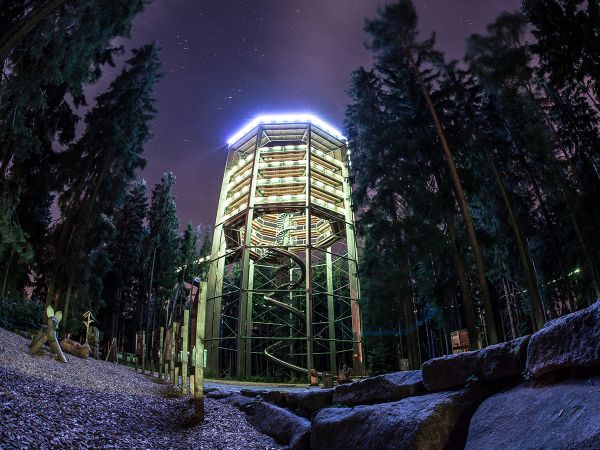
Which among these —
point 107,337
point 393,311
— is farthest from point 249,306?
point 107,337

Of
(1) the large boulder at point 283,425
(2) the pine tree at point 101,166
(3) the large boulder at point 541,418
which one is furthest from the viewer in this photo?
(2) the pine tree at point 101,166

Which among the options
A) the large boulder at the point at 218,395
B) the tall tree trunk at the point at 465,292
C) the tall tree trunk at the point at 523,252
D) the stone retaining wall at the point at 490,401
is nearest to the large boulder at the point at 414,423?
the stone retaining wall at the point at 490,401

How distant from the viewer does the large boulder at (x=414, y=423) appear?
301 centimetres

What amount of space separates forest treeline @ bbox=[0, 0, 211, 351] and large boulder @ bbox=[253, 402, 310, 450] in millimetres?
7655

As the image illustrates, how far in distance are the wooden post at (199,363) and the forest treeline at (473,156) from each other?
843 cm

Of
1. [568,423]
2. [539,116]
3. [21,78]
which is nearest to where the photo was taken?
[568,423]

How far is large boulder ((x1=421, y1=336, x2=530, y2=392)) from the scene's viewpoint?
9.69 ft

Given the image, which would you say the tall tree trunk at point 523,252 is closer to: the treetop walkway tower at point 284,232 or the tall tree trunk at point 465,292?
the tall tree trunk at point 465,292

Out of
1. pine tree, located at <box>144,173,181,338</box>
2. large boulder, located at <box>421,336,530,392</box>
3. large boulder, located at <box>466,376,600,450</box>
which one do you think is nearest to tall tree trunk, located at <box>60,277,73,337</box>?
large boulder, located at <box>421,336,530,392</box>

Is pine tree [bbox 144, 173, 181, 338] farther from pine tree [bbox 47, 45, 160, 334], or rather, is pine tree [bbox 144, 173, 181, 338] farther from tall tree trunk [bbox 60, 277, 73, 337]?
tall tree trunk [bbox 60, 277, 73, 337]

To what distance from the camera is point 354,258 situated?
26.4 meters

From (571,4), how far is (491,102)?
4286 mm

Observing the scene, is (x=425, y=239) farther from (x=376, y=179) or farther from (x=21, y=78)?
(x=21, y=78)

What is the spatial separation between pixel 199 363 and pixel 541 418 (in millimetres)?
5609
